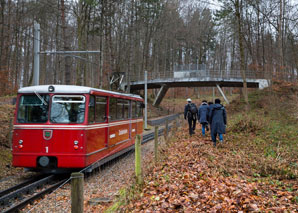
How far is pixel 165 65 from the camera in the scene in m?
46.7

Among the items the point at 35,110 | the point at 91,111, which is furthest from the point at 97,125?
the point at 35,110

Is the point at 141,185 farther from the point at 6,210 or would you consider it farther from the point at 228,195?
the point at 6,210

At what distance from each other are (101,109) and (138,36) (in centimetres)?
2760

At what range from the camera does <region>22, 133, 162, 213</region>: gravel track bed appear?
624 centimetres

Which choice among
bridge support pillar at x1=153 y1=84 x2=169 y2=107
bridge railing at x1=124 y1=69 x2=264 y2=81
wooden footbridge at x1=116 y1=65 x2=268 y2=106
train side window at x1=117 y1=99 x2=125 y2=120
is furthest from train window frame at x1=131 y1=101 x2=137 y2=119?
bridge support pillar at x1=153 y1=84 x2=169 y2=107

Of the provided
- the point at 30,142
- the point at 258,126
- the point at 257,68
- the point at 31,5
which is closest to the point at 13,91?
the point at 31,5

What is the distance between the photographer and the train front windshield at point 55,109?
27.2 ft

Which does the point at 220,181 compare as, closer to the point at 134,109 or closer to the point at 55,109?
the point at 55,109

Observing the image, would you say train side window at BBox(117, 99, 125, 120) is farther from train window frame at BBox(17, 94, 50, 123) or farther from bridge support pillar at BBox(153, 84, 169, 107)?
bridge support pillar at BBox(153, 84, 169, 107)

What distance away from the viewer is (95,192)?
7.35 m

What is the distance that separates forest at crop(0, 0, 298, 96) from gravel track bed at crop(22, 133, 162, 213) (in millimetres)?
5987

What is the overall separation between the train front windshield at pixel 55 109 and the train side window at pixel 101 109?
0.84 meters

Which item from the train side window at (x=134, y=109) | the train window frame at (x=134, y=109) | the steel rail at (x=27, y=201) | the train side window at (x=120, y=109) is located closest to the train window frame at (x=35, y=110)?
the steel rail at (x=27, y=201)

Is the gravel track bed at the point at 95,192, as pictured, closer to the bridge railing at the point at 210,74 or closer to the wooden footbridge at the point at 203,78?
the wooden footbridge at the point at 203,78
